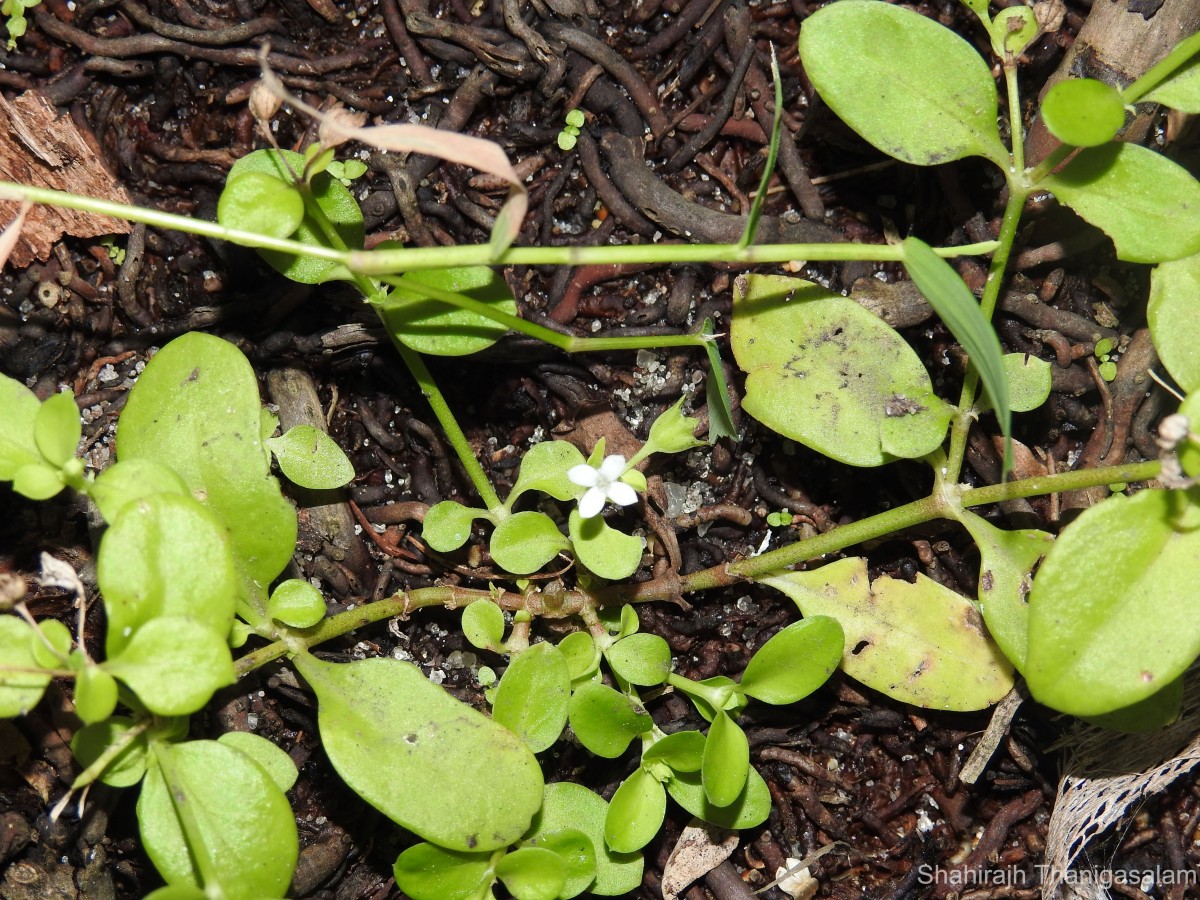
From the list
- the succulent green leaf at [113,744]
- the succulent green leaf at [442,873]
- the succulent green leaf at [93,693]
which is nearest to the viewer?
the succulent green leaf at [93,693]

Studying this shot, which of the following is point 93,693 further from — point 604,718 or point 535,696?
point 604,718

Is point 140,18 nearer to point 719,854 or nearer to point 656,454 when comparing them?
point 656,454

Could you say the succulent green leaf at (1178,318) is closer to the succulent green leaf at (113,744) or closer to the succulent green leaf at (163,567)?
the succulent green leaf at (163,567)

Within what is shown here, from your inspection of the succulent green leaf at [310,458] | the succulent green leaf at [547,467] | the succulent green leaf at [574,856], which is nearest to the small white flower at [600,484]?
the succulent green leaf at [547,467]

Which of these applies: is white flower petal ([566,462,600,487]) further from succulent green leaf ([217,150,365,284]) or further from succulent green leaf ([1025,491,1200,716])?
succulent green leaf ([1025,491,1200,716])

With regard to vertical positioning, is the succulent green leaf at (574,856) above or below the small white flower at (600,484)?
below

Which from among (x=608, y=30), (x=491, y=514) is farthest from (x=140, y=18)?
(x=491, y=514)
